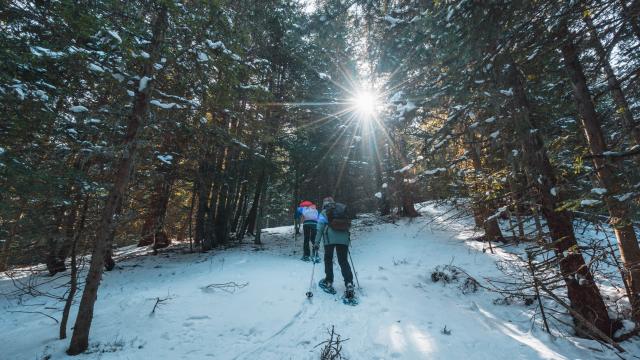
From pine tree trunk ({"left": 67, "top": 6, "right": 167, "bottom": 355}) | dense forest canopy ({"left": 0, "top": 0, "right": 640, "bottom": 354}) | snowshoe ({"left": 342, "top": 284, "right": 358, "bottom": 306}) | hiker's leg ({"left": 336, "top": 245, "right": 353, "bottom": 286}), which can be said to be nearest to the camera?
dense forest canopy ({"left": 0, "top": 0, "right": 640, "bottom": 354})

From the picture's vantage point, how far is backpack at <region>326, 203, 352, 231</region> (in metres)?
7.73

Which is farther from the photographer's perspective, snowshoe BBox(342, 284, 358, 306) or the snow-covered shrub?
the snow-covered shrub

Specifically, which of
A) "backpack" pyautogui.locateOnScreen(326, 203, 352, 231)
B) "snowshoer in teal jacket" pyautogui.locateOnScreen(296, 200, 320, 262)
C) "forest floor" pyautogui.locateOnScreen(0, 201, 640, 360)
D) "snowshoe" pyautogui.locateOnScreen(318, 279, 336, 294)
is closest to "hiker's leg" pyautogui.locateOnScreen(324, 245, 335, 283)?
"snowshoe" pyautogui.locateOnScreen(318, 279, 336, 294)

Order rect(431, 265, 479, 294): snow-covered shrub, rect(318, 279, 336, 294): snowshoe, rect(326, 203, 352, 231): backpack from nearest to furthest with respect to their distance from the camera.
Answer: rect(318, 279, 336, 294): snowshoe → rect(326, 203, 352, 231): backpack → rect(431, 265, 479, 294): snow-covered shrub

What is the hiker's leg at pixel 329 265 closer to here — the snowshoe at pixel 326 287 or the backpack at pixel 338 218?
the snowshoe at pixel 326 287

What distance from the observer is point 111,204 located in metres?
5.30

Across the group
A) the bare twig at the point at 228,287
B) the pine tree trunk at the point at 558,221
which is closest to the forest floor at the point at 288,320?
the bare twig at the point at 228,287

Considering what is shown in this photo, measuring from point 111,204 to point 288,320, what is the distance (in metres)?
3.81

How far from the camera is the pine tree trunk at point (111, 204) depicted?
4918mm

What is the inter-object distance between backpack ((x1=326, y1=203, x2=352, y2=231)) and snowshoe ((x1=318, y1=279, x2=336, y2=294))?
53.7 inches

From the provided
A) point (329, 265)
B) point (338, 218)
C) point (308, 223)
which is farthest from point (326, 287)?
point (308, 223)

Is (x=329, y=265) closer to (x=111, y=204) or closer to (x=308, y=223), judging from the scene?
(x=308, y=223)

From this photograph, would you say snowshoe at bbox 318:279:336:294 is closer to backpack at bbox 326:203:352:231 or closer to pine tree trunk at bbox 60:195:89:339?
backpack at bbox 326:203:352:231

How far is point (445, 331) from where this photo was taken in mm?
5668
